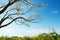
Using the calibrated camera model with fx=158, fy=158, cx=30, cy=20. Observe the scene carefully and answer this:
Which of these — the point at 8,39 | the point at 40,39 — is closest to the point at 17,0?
the point at 8,39

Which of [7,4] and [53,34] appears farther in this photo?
[7,4]

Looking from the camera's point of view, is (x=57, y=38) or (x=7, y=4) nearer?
(x=57, y=38)

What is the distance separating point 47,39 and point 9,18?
18771 mm

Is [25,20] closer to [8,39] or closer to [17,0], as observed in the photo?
[17,0]

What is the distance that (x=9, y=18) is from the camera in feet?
64.6

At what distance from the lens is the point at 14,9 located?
19.7m

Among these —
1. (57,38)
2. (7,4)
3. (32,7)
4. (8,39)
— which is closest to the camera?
(57,38)

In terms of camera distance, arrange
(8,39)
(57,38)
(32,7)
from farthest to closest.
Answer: (32,7)
(8,39)
(57,38)

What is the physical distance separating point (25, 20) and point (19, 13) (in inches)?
45.7

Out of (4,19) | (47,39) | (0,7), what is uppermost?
(0,7)

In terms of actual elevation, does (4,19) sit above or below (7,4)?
below

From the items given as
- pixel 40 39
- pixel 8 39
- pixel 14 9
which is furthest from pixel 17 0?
pixel 40 39

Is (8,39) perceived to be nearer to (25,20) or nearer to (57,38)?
(57,38)

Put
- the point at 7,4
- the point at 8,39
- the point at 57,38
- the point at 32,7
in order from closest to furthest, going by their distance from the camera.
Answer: the point at 57,38, the point at 8,39, the point at 7,4, the point at 32,7
